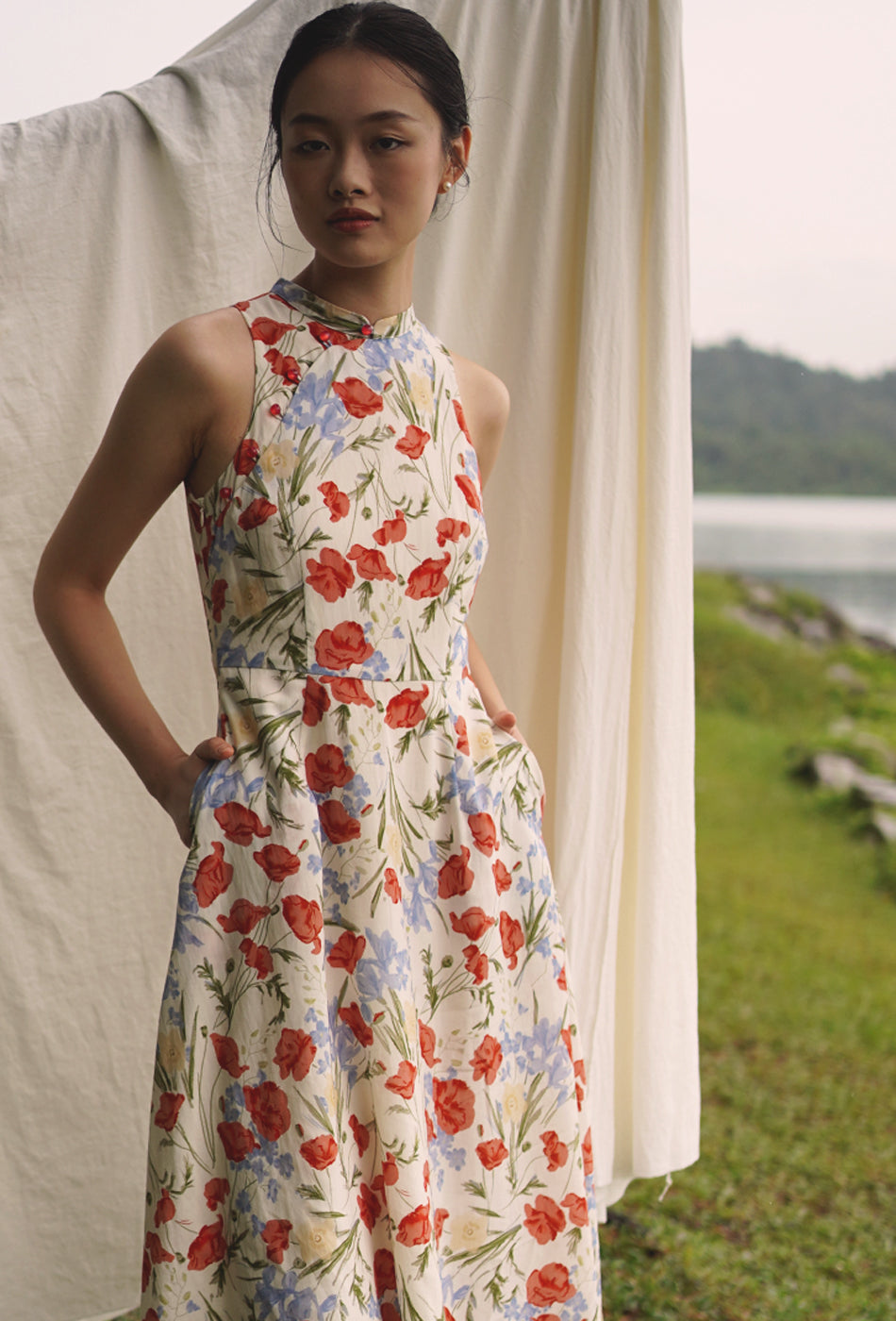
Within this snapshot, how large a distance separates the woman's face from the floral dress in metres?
0.08

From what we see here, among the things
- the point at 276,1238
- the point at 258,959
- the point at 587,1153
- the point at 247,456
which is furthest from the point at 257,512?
the point at 587,1153

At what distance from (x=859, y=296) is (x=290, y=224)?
7.09 meters

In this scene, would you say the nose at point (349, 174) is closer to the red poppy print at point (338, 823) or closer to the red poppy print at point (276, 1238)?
the red poppy print at point (338, 823)

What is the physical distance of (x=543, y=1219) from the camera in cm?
118

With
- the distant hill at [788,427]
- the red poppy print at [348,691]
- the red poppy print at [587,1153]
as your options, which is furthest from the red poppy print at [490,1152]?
the distant hill at [788,427]

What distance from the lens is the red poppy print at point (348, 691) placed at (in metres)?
1.07

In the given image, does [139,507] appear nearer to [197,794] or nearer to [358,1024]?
[197,794]

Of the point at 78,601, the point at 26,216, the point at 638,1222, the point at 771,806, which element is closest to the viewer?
the point at 78,601

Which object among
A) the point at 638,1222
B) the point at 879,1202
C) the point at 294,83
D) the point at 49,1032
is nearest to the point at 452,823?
the point at 294,83

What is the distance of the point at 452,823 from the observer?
1.11 meters

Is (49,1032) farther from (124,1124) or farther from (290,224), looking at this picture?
(290,224)

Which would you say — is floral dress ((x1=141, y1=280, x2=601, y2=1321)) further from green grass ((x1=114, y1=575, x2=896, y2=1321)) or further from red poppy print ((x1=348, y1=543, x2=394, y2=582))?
green grass ((x1=114, y1=575, x2=896, y2=1321))

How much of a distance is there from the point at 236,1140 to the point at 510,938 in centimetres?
31

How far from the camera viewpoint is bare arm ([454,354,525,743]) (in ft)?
4.12
